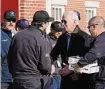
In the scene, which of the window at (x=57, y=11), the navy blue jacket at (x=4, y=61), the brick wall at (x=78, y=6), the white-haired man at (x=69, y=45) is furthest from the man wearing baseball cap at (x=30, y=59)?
the brick wall at (x=78, y=6)

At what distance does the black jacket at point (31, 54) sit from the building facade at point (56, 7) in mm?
4758

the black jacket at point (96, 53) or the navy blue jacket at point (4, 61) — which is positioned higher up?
the black jacket at point (96, 53)

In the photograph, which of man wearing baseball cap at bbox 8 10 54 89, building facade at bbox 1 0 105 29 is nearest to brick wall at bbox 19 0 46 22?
building facade at bbox 1 0 105 29

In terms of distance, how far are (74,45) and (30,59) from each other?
720 mm

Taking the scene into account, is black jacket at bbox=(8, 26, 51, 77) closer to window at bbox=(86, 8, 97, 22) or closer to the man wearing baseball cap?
the man wearing baseball cap

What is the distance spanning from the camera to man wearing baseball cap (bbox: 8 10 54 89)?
6957 mm

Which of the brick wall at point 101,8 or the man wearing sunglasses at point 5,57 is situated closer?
the man wearing sunglasses at point 5,57

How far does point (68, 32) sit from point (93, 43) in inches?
24.0

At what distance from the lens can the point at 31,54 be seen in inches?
274

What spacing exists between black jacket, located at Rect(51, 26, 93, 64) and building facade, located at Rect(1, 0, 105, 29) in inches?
178

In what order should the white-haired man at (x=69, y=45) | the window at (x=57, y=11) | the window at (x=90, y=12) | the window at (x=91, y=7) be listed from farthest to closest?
the window at (x=90, y=12), the window at (x=91, y=7), the window at (x=57, y=11), the white-haired man at (x=69, y=45)

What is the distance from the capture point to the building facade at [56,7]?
40.3 feet

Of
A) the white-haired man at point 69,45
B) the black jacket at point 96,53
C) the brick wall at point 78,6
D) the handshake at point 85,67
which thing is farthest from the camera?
the brick wall at point 78,6

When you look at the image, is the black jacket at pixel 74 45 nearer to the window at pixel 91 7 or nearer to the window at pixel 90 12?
the window at pixel 91 7
